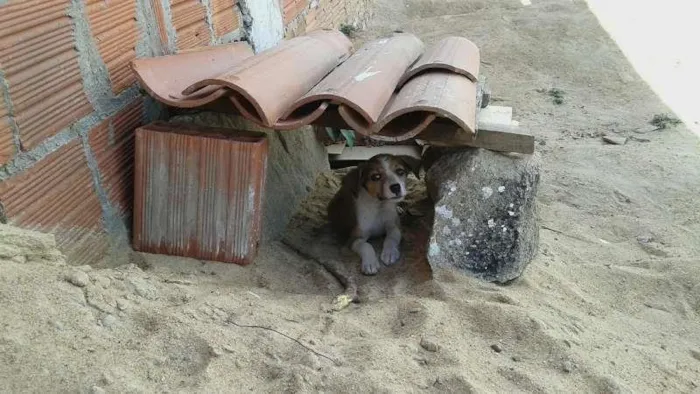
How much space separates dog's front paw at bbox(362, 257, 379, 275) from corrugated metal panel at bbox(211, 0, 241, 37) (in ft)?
6.46

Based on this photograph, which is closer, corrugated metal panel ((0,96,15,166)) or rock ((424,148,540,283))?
corrugated metal panel ((0,96,15,166))

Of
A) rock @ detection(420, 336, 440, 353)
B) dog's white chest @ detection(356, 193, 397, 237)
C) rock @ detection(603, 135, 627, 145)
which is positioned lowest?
rock @ detection(603, 135, 627, 145)

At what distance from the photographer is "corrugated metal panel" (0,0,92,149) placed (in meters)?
2.77

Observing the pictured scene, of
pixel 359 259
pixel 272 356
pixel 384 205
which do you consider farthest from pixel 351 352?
pixel 384 205

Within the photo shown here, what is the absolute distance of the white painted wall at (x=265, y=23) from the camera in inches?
213

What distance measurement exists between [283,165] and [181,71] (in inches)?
61.1

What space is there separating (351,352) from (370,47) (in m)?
2.71

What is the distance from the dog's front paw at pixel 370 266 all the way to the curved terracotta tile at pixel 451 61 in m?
1.13

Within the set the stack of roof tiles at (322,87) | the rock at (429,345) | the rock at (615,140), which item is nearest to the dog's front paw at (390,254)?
the stack of roof tiles at (322,87)

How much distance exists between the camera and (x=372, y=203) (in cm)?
486

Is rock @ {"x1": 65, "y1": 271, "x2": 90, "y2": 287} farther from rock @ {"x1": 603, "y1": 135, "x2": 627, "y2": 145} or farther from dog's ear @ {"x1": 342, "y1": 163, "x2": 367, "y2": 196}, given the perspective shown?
rock @ {"x1": 603, "y1": 135, "x2": 627, "y2": 145}

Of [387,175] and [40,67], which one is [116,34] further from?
[387,175]

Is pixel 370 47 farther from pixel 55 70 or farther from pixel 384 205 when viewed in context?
pixel 55 70

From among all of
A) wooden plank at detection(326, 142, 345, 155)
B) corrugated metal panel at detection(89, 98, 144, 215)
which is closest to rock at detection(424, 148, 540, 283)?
corrugated metal panel at detection(89, 98, 144, 215)
